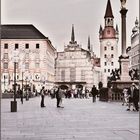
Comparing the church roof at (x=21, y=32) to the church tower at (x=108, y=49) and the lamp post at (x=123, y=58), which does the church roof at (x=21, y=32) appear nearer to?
the church tower at (x=108, y=49)

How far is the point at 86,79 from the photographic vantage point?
13038 centimetres

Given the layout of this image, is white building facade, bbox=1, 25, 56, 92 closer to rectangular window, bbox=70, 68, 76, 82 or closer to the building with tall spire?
the building with tall spire

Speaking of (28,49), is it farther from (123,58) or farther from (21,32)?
(123,58)

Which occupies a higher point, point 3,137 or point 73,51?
point 73,51

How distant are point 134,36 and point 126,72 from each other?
91030 millimetres

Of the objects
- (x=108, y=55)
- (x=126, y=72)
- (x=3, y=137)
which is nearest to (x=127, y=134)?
(x=3, y=137)

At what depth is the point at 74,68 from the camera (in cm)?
12900

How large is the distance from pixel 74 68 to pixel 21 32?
24.3 meters

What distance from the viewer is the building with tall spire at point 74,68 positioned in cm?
12747

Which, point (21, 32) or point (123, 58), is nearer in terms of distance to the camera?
point (123, 58)

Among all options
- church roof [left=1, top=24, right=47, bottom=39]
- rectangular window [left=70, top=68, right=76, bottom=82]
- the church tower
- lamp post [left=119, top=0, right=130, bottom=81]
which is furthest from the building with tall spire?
lamp post [left=119, top=0, right=130, bottom=81]

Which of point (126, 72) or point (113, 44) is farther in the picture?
point (113, 44)

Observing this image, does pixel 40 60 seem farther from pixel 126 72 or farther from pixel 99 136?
pixel 99 136

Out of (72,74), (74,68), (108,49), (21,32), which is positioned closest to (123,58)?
(21,32)
